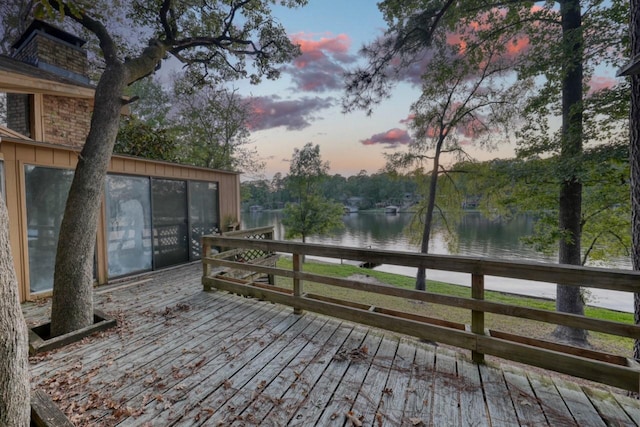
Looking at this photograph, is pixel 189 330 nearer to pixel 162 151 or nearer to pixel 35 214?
pixel 35 214

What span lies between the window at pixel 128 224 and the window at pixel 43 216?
0.66 meters

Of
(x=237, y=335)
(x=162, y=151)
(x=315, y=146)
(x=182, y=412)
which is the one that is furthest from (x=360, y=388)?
(x=315, y=146)

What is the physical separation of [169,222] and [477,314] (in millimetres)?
5920

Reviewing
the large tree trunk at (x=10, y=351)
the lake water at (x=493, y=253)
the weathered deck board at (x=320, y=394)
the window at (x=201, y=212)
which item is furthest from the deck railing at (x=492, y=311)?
the window at (x=201, y=212)

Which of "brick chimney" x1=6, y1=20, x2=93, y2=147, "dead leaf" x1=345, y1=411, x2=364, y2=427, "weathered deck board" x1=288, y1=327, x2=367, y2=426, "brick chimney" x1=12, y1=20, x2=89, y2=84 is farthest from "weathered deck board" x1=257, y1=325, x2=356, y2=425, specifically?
"brick chimney" x1=12, y1=20, x2=89, y2=84

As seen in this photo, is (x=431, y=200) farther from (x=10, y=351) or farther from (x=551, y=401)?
(x=10, y=351)

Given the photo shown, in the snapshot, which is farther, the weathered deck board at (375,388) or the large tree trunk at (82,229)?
the large tree trunk at (82,229)

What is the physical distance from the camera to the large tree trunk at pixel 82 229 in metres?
2.87

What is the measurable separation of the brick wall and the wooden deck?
17.1 ft

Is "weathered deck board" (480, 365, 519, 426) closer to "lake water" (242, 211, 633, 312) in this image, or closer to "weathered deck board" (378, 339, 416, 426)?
"weathered deck board" (378, 339, 416, 426)

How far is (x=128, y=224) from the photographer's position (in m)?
5.24

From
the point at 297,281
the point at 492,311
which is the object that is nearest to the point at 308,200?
the point at 297,281

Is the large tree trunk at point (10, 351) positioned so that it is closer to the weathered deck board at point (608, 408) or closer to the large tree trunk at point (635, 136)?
the weathered deck board at point (608, 408)

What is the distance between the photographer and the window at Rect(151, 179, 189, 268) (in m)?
5.74
